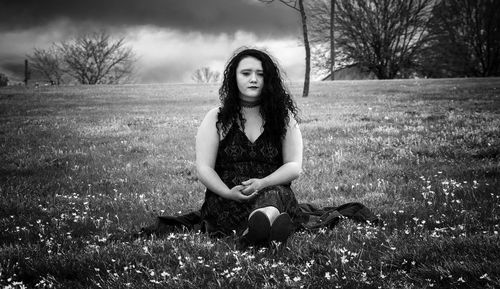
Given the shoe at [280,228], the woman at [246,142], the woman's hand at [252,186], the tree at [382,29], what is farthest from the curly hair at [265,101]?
the tree at [382,29]

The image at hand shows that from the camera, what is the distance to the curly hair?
15.7 feet

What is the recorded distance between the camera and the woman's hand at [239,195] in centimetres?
430

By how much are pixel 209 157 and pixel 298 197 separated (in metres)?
2.26

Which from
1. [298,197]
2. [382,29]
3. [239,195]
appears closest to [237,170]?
[239,195]

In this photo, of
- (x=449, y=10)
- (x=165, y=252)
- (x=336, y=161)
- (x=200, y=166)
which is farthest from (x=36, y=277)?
(x=449, y=10)

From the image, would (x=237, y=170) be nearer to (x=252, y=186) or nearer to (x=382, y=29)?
(x=252, y=186)

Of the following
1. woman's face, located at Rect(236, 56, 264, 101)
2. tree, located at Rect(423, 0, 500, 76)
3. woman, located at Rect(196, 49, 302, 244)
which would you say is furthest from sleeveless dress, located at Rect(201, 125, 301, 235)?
tree, located at Rect(423, 0, 500, 76)

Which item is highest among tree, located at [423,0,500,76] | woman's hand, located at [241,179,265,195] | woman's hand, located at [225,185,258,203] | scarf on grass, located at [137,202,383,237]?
tree, located at [423,0,500,76]

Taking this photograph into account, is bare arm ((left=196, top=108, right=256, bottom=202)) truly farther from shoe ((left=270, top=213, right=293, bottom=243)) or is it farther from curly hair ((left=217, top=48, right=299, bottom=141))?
shoe ((left=270, top=213, right=293, bottom=243))

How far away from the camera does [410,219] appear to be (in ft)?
16.0

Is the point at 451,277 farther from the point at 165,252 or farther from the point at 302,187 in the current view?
the point at 302,187

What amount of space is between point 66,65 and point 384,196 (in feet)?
317

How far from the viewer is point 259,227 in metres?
3.86

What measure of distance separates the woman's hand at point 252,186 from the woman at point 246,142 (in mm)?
175
